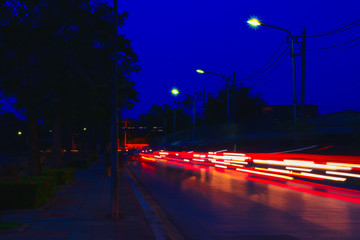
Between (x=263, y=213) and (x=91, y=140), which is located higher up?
(x=91, y=140)

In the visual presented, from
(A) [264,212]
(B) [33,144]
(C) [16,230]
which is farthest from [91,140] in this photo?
(C) [16,230]

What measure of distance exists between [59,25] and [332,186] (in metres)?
14.0

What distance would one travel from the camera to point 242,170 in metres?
32.9

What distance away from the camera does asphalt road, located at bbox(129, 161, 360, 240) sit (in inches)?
368

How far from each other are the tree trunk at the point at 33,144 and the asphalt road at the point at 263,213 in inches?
190

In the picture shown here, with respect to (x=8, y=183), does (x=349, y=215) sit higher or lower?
lower

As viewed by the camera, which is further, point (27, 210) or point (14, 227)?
point (27, 210)

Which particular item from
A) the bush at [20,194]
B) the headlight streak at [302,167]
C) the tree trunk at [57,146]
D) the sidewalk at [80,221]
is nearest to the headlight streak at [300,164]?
the headlight streak at [302,167]

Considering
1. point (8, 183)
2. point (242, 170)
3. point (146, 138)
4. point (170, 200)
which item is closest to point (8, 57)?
point (8, 183)

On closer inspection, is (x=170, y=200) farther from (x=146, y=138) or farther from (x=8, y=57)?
(x=146, y=138)

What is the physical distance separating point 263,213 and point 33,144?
9384mm

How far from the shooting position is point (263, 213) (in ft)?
40.1

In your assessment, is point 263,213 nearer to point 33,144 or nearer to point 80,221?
point 80,221

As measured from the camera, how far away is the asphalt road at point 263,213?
9.34m
